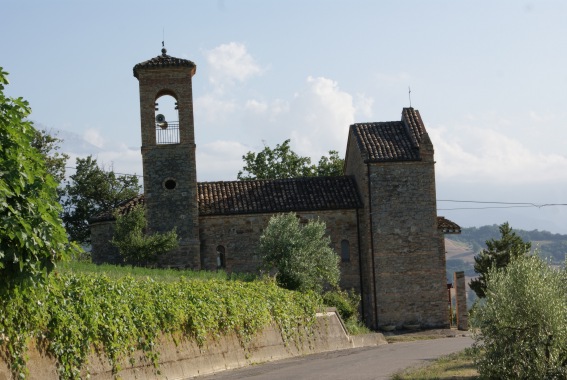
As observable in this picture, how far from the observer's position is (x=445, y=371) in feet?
61.8

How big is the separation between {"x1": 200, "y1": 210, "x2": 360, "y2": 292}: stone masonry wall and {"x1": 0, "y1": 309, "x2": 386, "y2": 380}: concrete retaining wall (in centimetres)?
866

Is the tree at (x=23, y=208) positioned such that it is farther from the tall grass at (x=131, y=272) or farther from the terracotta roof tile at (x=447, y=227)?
the terracotta roof tile at (x=447, y=227)

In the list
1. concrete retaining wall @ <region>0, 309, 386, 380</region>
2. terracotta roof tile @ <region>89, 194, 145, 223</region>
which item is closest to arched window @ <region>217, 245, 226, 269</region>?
terracotta roof tile @ <region>89, 194, 145, 223</region>

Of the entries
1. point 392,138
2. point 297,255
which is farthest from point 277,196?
point 297,255

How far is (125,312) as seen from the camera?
16641 millimetres

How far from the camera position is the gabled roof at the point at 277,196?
3953 cm

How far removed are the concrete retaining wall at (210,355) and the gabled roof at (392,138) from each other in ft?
35.3

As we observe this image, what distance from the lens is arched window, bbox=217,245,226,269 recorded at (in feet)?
128

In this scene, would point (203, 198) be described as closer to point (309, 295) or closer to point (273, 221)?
point (273, 221)

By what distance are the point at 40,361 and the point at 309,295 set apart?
16.1 metres

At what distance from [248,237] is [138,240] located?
17.6 feet

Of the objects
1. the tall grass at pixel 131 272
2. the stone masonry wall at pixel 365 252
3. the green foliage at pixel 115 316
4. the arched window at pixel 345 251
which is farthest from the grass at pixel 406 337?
the green foliage at pixel 115 316

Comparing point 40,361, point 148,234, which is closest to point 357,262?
point 148,234

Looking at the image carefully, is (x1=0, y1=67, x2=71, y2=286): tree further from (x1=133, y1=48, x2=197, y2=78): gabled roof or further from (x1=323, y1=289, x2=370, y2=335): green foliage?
(x1=133, y1=48, x2=197, y2=78): gabled roof
